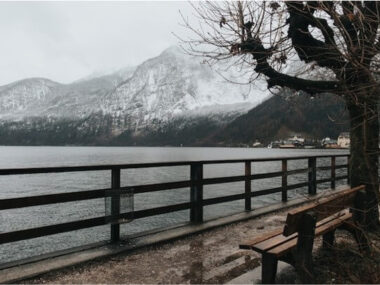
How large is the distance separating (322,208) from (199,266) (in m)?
1.91

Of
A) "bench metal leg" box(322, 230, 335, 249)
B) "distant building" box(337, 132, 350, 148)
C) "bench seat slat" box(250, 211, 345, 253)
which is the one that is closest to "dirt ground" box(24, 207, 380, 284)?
"bench metal leg" box(322, 230, 335, 249)

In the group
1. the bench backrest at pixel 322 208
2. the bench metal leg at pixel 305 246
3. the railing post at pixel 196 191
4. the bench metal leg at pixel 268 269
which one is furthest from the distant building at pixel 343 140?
the bench metal leg at pixel 268 269

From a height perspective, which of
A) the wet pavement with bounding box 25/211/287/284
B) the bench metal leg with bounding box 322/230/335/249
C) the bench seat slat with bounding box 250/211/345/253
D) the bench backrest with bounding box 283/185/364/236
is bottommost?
the wet pavement with bounding box 25/211/287/284

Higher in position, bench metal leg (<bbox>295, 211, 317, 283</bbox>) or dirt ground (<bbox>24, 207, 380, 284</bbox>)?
bench metal leg (<bbox>295, 211, 317, 283</bbox>)

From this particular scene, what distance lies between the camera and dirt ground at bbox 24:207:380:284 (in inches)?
182

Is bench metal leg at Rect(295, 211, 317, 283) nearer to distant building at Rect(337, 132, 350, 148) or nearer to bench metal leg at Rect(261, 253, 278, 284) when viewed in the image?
bench metal leg at Rect(261, 253, 278, 284)

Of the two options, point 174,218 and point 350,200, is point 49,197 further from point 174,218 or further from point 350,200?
point 174,218

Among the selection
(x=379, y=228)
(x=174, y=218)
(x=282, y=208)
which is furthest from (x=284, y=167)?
(x=174, y=218)

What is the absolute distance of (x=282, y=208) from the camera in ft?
31.1

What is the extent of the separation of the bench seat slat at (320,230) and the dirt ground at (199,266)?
299mm

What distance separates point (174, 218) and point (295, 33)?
1454 centimetres

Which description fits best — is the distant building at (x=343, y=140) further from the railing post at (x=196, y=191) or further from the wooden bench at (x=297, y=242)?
the wooden bench at (x=297, y=242)

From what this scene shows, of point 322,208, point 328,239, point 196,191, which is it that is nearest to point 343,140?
point 196,191

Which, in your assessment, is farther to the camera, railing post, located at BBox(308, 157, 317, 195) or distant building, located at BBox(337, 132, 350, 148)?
distant building, located at BBox(337, 132, 350, 148)
